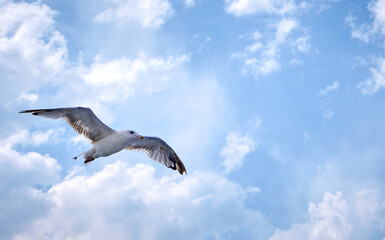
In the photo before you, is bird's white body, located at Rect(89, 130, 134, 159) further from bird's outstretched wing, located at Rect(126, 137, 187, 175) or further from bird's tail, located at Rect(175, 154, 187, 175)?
bird's tail, located at Rect(175, 154, 187, 175)

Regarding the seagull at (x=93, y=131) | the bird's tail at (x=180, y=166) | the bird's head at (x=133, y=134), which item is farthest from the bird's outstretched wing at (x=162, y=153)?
the bird's head at (x=133, y=134)

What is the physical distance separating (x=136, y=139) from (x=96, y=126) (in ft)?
5.38

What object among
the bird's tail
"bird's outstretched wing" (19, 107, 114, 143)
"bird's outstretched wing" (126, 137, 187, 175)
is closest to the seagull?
"bird's outstretched wing" (19, 107, 114, 143)

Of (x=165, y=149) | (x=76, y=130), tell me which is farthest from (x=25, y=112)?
(x=165, y=149)

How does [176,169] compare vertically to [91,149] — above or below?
above

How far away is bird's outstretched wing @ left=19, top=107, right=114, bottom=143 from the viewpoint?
40.0 ft

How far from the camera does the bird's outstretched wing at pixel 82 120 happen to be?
12.2 m

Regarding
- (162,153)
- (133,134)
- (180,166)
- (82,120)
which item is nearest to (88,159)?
(82,120)

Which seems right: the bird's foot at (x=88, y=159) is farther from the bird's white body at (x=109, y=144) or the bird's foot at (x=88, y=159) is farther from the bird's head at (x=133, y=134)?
the bird's head at (x=133, y=134)

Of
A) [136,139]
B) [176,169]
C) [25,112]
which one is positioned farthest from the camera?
[176,169]

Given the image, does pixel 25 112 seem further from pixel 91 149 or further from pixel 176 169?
pixel 176 169

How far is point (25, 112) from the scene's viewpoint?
11883 millimetres

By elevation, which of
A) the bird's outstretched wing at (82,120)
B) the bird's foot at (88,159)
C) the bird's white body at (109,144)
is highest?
the bird's outstretched wing at (82,120)

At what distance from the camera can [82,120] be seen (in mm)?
12508
